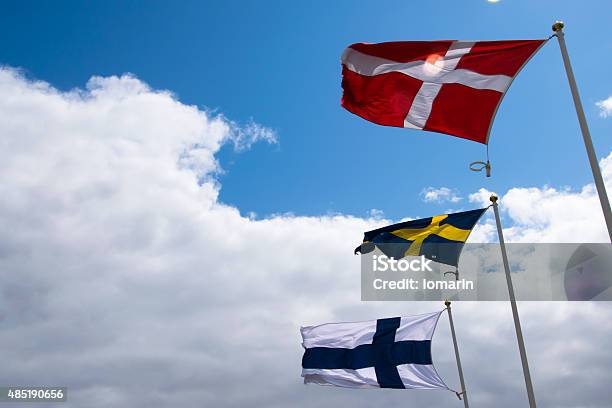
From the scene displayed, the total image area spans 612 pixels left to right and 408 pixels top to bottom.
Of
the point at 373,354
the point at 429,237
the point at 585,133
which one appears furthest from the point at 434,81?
the point at 373,354

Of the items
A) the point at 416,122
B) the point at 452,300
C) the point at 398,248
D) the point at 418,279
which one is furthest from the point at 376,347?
the point at 416,122

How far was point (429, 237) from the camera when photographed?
70.9 ft

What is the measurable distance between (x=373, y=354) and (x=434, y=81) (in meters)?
16.3

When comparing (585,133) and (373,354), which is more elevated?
(585,133)

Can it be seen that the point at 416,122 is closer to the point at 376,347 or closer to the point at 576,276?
the point at 576,276

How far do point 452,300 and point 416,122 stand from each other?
1363 cm

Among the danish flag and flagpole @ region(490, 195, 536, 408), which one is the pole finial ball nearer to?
the danish flag

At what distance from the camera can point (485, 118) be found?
1369 centimetres

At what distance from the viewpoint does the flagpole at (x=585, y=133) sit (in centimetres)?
1071

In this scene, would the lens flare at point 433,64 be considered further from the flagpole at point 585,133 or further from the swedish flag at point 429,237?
the swedish flag at point 429,237

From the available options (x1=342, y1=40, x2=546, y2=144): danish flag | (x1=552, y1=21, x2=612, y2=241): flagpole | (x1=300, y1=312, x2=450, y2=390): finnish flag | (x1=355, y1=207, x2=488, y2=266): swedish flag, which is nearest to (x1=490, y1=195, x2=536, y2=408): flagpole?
(x1=355, y1=207, x2=488, y2=266): swedish flag

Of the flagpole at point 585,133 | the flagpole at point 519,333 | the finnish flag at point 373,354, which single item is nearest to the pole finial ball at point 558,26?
the flagpole at point 585,133

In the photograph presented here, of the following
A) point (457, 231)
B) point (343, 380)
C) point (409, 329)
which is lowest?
point (343, 380)

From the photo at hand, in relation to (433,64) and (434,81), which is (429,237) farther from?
(433,64)
